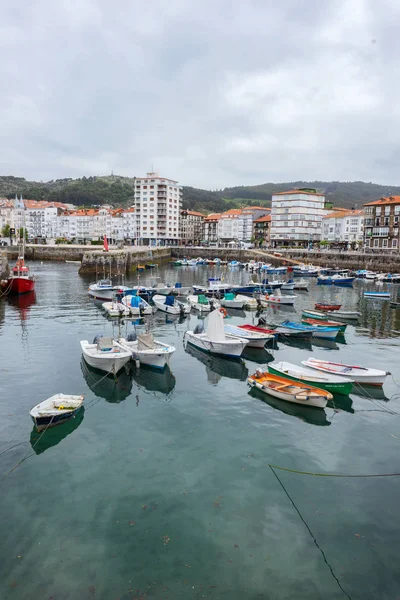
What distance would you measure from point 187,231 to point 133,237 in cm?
2641

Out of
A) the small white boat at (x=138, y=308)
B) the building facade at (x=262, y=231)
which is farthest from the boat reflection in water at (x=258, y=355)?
the building facade at (x=262, y=231)

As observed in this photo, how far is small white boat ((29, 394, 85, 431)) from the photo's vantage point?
54.4ft

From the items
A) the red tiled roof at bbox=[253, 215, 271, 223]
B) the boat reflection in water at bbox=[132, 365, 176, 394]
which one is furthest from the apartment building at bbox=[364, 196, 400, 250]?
the boat reflection in water at bbox=[132, 365, 176, 394]

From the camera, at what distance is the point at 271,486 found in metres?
13.3

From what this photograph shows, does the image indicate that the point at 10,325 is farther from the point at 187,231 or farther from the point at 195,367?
the point at 187,231

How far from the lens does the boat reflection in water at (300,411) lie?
60.5 ft

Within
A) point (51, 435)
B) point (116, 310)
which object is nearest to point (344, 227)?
point (116, 310)

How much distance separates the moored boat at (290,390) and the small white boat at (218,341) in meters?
4.93

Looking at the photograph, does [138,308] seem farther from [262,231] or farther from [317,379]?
[262,231]

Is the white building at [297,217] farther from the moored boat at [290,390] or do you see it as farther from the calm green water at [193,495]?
the moored boat at [290,390]

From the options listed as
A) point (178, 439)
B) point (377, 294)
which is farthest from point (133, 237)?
point (178, 439)

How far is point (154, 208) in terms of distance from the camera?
6344 inches

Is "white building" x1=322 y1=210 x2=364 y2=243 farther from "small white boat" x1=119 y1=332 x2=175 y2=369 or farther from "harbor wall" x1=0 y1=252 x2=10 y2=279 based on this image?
"small white boat" x1=119 y1=332 x2=175 y2=369

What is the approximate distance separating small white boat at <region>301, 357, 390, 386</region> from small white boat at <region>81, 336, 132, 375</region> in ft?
35.5
